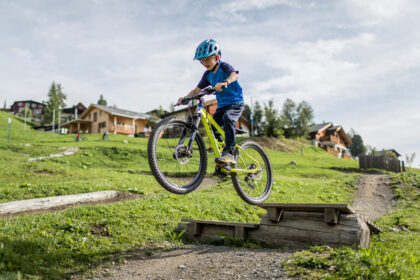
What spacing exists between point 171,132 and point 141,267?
3739 mm

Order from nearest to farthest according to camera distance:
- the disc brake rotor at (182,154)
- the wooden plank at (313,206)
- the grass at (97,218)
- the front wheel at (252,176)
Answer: the disc brake rotor at (182,154), the front wheel at (252,176), the grass at (97,218), the wooden plank at (313,206)

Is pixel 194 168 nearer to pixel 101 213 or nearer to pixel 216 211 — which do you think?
pixel 101 213

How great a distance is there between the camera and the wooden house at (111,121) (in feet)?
186

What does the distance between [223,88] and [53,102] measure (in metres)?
96.4

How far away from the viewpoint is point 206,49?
18.7 feet

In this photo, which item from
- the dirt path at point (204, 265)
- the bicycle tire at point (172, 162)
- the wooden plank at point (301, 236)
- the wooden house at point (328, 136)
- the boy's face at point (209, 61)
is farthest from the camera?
the wooden house at point (328, 136)

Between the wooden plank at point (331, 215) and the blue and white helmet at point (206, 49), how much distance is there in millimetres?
4881

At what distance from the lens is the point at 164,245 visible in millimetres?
8992

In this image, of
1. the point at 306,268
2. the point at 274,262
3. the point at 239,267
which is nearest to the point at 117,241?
the point at 239,267

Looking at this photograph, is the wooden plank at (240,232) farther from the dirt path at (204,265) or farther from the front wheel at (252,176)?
the front wheel at (252,176)

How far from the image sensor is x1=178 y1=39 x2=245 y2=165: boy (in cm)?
573

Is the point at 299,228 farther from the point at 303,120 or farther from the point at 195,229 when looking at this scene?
the point at 303,120

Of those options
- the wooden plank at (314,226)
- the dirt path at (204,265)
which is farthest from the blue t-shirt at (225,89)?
the wooden plank at (314,226)

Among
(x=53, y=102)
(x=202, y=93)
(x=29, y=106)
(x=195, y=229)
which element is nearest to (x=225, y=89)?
(x=202, y=93)
